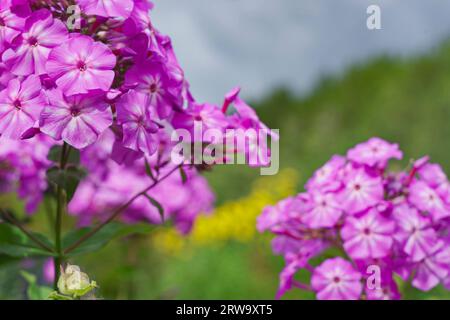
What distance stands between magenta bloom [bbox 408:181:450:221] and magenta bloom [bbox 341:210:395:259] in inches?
4.1

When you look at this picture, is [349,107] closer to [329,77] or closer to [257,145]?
[329,77]

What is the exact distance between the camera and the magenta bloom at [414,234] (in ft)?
5.54

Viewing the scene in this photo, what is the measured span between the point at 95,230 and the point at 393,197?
0.79 m

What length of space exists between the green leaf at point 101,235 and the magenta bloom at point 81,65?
0.53 m

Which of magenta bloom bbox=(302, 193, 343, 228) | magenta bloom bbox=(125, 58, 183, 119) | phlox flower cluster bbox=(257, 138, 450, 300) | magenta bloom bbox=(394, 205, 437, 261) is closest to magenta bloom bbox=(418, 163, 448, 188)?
phlox flower cluster bbox=(257, 138, 450, 300)

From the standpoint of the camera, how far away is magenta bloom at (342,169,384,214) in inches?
66.6

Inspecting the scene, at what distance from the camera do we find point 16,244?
169 centimetres

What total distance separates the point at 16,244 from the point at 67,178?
23 centimetres

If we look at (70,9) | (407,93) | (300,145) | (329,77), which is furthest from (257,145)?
(329,77)

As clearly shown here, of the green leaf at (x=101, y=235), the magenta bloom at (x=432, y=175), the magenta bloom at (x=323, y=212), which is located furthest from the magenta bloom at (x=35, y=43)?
the magenta bloom at (x=432, y=175)

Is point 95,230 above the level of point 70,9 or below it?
below

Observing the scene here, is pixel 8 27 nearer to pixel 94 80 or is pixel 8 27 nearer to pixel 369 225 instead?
pixel 94 80

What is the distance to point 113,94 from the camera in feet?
4.38

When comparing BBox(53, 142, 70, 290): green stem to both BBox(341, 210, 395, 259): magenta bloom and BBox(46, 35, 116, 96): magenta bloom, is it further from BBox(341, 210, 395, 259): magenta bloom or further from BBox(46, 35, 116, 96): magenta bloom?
BBox(341, 210, 395, 259): magenta bloom
